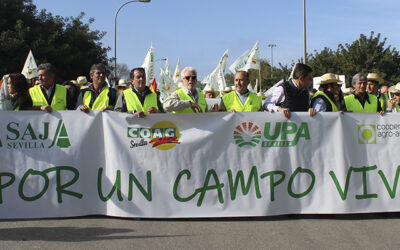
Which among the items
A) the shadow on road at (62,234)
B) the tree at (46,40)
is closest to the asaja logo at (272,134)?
the shadow on road at (62,234)

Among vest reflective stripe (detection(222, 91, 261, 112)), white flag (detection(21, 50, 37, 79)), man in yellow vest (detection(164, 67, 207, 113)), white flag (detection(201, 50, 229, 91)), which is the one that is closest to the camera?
man in yellow vest (detection(164, 67, 207, 113))

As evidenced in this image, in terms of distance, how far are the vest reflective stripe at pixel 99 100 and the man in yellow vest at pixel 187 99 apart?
2.95 feet

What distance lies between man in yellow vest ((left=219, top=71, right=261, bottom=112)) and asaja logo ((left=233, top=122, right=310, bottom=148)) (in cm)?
57

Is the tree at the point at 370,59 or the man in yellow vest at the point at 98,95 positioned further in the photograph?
the tree at the point at 370,59

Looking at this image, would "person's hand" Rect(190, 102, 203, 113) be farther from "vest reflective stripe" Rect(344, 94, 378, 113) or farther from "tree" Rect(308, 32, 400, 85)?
"tree" Rect(308, 32, 400, 85)

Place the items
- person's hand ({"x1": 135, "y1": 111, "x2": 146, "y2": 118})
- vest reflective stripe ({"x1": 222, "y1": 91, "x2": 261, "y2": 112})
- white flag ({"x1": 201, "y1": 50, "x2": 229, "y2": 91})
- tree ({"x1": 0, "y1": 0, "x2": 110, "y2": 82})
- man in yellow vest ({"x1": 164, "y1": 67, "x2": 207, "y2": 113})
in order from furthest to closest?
tree ({"x1": 0, "y1": 0, "x2": 110, "y2": 82})
white flag ({"x1": 201, "y1": 50, "x2": 229, "y2": 91})
vest reflective stripe ({"x1": 222, "y1": 91, "x2": 261, "y2": 112})
man in yellow vest ({"x1": 164, "y1": 67, "x2": 207, "y2": 113})
person's hand ({"x1": 135, "y1": 111, "x2": 146, "y2": 118})

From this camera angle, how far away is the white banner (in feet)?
17.5

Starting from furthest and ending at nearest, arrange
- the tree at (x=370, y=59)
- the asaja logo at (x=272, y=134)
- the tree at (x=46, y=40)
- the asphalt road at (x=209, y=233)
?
the tree at (x=370, y=59), the tree at (x=46, y=40), the asaja logo at (x=272, y=134), the asphalt road at (x=209, y=233)

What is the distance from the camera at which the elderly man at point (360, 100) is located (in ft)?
20.2

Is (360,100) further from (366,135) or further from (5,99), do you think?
(5,99)

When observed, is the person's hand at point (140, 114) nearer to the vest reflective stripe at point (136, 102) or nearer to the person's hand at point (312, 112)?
the vest reflective stripe at point (136, 102)

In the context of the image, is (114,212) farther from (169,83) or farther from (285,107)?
(169,83)

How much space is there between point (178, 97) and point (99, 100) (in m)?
1.09

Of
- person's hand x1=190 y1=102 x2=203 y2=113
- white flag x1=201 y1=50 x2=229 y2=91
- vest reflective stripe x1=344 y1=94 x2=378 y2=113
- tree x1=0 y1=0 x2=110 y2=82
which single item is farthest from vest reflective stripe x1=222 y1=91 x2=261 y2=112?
tree x1=0 y1=0 x2=110 y2=82
